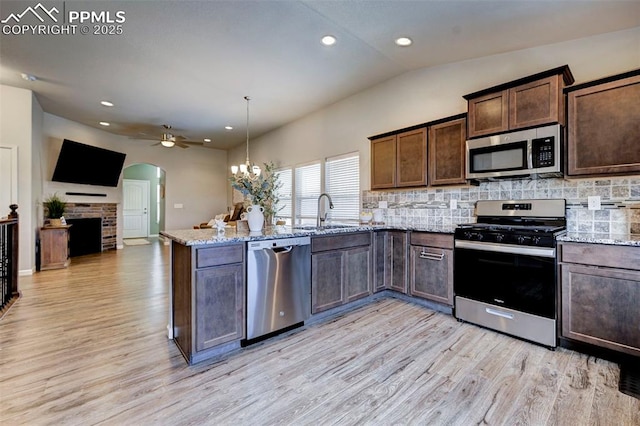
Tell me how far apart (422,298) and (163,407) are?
270 centimetres

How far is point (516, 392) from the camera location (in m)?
1.83

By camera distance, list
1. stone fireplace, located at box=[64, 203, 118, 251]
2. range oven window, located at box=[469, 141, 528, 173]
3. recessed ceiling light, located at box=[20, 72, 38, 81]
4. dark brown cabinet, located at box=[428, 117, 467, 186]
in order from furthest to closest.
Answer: stone fireplace, located at box=[64, 203, 118, 251] → recessed ceiling light, located at box=[20, 72, 38, 81] → dark brown cabinet, located at box=[428, 117, 467, 186] → range oven window, located at box=[469, 141, 528, 173]

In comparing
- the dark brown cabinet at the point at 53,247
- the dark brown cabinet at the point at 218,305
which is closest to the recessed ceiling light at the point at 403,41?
the dark brown cabinet at the point at 218,305

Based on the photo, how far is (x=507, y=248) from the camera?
8.60ft

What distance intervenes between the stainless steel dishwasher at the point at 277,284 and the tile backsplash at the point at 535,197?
1935mm

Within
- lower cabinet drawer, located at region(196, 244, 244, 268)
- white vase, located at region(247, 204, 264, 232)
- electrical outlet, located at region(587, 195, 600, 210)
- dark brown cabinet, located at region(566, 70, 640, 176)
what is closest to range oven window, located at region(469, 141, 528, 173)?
dark brown cabinet, located at region(566, 70, 640, 176)

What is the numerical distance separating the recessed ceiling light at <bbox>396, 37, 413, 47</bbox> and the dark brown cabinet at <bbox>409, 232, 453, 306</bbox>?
2.15 meters

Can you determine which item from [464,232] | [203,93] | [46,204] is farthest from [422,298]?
[46,204]

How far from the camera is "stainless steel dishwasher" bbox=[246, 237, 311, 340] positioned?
2.41m

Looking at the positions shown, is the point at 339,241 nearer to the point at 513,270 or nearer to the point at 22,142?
the point at 513,270

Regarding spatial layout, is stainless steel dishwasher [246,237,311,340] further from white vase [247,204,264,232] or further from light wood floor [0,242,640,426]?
white vase [247,204,264,232]

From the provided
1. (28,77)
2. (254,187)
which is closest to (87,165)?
(28,77)

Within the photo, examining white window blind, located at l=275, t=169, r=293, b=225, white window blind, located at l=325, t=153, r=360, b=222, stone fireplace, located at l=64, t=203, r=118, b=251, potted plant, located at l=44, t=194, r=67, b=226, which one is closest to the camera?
white window blind, located at l=325, t=153, r=360, b=222

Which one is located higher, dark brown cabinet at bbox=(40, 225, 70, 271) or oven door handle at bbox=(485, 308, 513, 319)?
dark brown cabinet at bbox=(40, 225, 70, 271)
